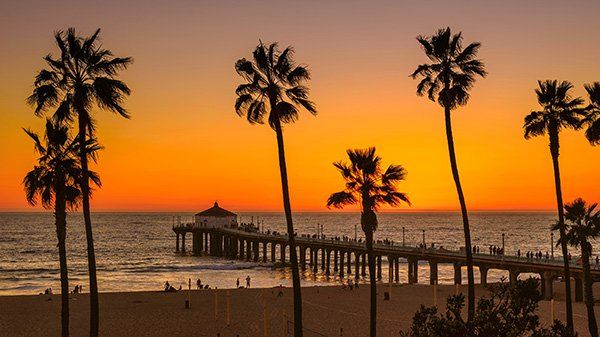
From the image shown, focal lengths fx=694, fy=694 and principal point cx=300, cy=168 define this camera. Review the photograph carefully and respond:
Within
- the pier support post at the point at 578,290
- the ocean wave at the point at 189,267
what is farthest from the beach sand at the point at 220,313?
the ocean wave at the point at 189,267

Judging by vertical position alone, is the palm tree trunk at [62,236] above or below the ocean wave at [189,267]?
above

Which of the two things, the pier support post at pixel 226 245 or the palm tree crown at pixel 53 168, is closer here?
the palm tree crown at pixel 53 168

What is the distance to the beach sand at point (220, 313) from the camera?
36750 millimetres

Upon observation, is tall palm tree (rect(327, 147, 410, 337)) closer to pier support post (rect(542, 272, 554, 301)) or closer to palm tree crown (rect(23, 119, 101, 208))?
palm tree crown (rect(23, 119, 101, 208))

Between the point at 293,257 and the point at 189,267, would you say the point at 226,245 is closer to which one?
the point at 189,267

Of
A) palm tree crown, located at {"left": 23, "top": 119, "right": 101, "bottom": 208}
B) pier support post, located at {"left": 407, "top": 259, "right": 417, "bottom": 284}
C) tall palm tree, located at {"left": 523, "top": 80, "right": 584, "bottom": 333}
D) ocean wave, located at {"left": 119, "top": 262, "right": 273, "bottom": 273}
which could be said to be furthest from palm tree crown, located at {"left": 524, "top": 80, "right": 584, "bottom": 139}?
ocean wave, located at {"left": 119, "top": 262, "right": 273, "bottom": 273}

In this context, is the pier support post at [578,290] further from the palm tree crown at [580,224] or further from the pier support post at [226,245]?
the pier support post at [226,245]

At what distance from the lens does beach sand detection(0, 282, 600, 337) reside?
36.8 meters

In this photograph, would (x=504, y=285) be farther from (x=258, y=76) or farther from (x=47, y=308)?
(x=47, y=308)

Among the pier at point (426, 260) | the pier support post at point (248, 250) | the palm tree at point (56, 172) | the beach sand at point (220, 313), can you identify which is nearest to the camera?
the palm tree at point (56, 172)

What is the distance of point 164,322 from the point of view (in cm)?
3922

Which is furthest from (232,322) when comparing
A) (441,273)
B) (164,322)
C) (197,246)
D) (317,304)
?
(197,246)

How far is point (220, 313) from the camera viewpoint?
141ft

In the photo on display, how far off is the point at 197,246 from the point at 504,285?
112m
